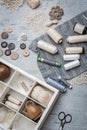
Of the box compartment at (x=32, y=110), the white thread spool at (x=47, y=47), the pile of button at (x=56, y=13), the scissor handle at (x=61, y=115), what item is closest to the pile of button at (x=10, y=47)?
the white thread spool at (x=47, y=47)

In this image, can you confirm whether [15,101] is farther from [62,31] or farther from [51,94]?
[62,31]

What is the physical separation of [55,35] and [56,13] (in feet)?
0.69

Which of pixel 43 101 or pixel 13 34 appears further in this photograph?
pixel 13 34

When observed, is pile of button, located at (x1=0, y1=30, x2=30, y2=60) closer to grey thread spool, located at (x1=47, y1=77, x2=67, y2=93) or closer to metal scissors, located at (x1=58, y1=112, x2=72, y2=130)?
grey thread spool, located at (x1=47, y1=77, x2=67, y2=93)

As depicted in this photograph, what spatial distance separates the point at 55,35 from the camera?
10.2 feet

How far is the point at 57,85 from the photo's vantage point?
9.89 ft

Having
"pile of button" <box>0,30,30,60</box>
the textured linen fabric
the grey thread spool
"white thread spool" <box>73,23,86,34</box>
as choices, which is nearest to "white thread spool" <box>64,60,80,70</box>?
the textured linen fabric

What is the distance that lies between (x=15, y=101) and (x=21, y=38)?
1.70ft

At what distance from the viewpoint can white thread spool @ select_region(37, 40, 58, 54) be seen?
309 cm

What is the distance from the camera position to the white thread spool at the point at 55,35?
3.10 metres

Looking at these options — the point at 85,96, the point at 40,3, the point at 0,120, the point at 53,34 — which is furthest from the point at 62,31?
the point at 0,120

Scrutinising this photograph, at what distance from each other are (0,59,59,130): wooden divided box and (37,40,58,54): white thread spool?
9.5 inches

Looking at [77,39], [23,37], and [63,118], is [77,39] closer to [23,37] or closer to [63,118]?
[23,37]

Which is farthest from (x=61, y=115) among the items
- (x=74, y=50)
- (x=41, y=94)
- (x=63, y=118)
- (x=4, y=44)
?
(x=4, y=44)
